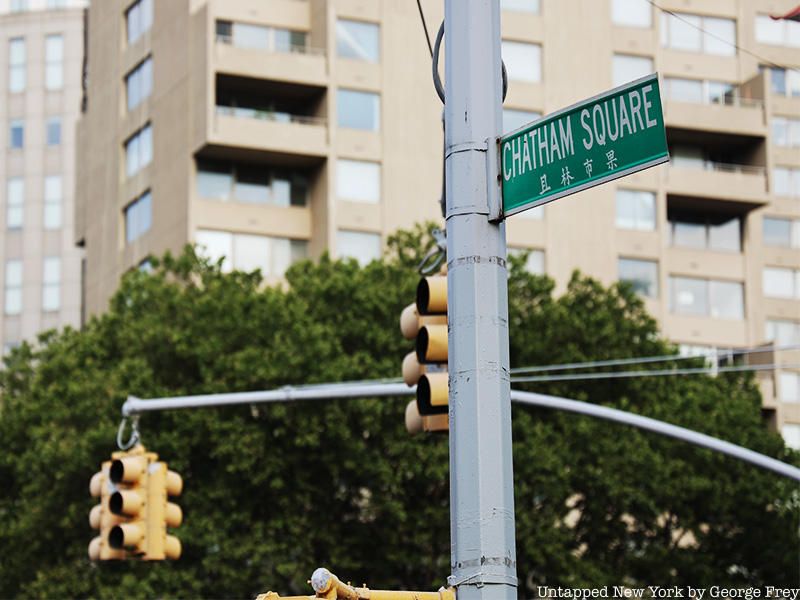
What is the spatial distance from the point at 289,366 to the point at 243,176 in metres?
21.6

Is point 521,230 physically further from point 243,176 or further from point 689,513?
point 689,513

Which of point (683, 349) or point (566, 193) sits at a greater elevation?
point (683, 349)

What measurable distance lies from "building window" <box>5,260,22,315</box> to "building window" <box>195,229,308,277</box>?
1853 inches

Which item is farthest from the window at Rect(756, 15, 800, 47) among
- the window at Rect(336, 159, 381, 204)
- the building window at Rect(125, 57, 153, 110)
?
the building window at Rect(125, 57, 153, 110)

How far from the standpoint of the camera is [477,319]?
816 cm

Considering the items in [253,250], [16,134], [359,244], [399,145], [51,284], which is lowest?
[253,250]

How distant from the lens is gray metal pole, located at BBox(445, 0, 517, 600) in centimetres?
786

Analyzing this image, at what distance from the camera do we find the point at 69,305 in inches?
3989

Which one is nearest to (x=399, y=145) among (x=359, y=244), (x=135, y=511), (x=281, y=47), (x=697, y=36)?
(x=359, y=244)

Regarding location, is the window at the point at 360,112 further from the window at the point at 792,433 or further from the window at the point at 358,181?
the window at the point at 792,433

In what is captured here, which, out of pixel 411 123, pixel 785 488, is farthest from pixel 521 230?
pixel 785 488

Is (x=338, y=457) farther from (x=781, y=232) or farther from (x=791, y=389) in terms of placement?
(x=781, y=232)

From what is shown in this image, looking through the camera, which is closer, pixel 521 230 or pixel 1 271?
pixel 521 230

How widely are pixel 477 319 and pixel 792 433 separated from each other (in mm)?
59694
